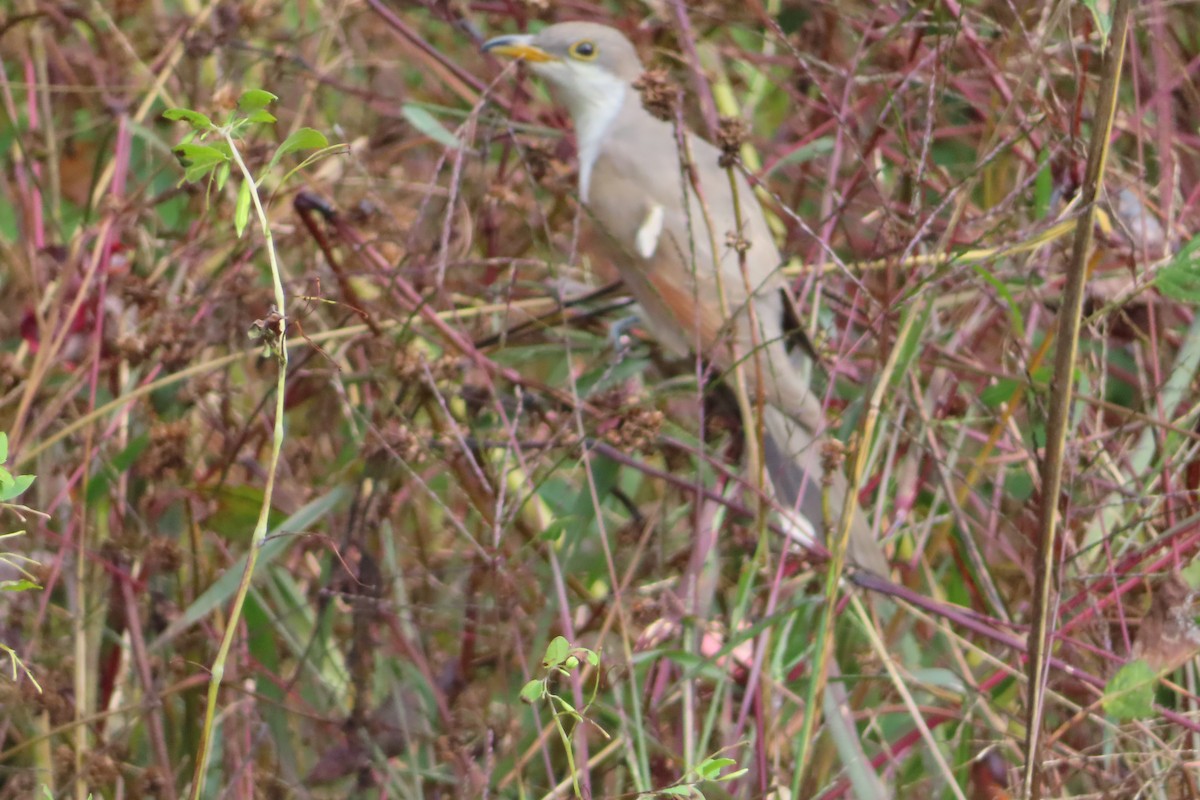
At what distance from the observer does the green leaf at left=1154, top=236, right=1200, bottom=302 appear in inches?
69.4

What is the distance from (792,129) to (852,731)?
1.93m

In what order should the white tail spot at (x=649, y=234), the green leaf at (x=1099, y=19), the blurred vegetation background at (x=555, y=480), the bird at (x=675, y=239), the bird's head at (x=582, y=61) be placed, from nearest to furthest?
1. the green leaf at (x=1099, y=19)
2. the blurred vegetation background at (x=555, y=480)
3. the bird at (x=675, y=239)
4. the white tail spot at (x=649, y=234)
5. the bird's head at (x=582, y=61)

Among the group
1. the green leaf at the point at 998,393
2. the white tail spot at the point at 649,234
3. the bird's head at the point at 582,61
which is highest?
the bird's head at the point at 582,61

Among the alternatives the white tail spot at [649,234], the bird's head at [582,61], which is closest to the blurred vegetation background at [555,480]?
the white tail spot at [649,234]

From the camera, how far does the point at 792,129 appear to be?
12.1 feet

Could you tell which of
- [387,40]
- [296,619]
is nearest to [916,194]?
[296,619]

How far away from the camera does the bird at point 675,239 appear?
2773 mm

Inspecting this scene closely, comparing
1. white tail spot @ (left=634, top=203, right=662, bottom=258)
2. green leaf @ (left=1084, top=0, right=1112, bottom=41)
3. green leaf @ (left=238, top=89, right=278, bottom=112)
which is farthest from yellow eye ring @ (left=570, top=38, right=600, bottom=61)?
green leaf @ (left=238, top=89, right=278, bottom=112)

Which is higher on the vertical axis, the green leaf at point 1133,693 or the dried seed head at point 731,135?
the dried seed head at point 731,135

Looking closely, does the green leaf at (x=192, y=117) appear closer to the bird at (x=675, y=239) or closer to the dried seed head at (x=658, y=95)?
the dried seed head at (x=658, y=95)

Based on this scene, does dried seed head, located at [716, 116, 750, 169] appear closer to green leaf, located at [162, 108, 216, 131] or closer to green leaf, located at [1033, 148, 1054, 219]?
green leaf, located at [162, 108, 216, 131]

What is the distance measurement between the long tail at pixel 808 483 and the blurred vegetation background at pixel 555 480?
64 millimetres

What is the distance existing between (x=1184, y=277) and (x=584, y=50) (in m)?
2.29

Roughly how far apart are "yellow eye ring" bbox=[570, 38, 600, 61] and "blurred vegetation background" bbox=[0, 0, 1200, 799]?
0.44 metres
